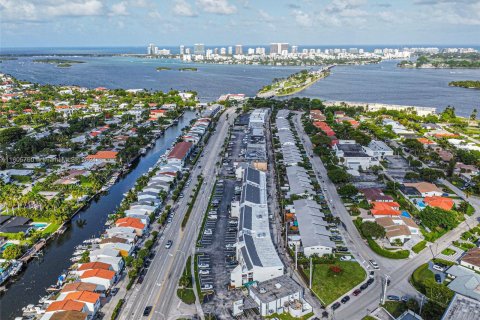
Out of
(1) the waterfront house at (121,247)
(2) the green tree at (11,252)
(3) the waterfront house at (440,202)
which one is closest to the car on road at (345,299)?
(1) the waterfront house at (121,247)

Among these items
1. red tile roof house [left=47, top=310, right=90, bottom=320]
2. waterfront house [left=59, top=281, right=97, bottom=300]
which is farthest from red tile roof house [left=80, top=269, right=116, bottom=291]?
red tile roof house [left=47, top=310, right=90, bottom=320]

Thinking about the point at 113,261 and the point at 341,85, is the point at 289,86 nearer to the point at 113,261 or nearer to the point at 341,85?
the point at 341,85

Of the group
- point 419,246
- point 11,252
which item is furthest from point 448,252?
point 11,252

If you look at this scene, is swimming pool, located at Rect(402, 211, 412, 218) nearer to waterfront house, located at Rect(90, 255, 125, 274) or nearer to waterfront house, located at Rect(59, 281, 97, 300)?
waterfront house, located at Rect(90, 255, 125, 274)

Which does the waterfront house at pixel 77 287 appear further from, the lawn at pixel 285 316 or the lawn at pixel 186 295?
the lawn at pixel 285 316

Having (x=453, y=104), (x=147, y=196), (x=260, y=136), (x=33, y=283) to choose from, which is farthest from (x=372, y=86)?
(x=33, y=283)

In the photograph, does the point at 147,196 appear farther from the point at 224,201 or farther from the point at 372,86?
the point at 372,86
